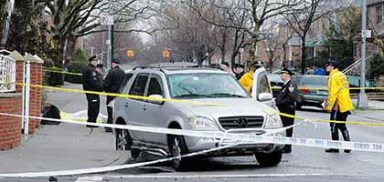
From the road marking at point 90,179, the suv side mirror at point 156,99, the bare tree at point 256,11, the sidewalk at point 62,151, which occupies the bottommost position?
the road marking at point 90,179

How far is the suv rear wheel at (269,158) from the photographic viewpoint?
12172mm

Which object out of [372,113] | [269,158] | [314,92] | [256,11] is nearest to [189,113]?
[269,158]

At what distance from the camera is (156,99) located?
12352 millimetres

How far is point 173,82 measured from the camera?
1272 cm

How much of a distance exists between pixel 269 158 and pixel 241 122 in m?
1.24

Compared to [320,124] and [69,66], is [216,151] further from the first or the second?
[69,66]

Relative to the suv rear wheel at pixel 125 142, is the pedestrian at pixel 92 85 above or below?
above

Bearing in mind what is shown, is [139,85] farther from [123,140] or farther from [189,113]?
[189,113]

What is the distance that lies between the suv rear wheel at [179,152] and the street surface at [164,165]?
13 cm

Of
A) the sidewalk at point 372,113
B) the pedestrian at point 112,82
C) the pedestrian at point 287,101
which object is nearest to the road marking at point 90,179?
the pedestrian at point 287,101

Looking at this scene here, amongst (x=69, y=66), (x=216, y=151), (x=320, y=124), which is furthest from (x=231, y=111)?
(x=69, y=66)

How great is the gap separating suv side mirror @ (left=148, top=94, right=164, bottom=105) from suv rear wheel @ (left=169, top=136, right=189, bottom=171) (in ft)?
2.46

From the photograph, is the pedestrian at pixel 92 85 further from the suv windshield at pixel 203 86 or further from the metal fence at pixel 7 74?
the suv windshield at pixel 203 86

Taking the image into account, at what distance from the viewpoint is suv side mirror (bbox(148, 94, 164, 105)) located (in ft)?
40.3
